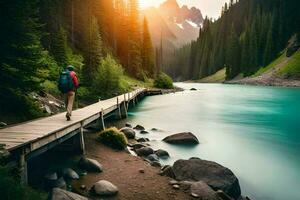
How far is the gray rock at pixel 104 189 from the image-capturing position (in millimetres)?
10269

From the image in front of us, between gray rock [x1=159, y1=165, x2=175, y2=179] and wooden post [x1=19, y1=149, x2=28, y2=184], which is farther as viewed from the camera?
gray rock [x1=159, y1=165, x2=175, y2=179]

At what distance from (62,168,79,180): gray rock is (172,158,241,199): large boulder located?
12.5 ft

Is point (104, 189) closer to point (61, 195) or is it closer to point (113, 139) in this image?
point (61, 195)

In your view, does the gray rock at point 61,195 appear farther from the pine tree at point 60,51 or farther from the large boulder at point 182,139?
the pine tree at point 60,51

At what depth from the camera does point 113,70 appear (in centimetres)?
3850

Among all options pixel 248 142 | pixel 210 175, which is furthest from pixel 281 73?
pixel 210 175

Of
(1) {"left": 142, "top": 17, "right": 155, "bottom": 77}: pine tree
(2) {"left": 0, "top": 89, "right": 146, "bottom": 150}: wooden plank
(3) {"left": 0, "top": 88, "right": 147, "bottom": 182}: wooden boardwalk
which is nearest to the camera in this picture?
(3) {"left": 0, "top": 88, "right": 147, "bottom": 182}: wooden boardwalk

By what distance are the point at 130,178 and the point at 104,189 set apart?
188cm

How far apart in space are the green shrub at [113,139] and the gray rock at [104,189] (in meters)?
5.85

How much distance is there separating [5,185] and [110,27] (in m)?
73.4

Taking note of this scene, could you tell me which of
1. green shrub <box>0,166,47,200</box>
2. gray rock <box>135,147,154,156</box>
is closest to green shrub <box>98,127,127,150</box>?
gray rock <box>135,147,154,156</box>

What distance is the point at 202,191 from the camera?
10805 millimetres

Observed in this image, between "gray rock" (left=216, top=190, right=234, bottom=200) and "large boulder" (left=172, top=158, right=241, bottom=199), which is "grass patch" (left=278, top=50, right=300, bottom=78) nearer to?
"large boulder" (left=172, top=158, right=241, bottom=199)

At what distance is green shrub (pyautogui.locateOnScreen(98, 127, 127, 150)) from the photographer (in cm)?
1662
